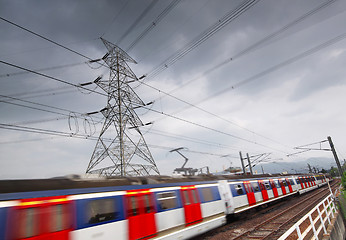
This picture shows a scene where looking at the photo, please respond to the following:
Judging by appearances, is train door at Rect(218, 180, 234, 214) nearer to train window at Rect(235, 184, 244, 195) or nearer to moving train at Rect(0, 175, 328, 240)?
moving train at Rect(0, 175, 328, 240)

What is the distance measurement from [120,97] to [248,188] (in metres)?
11.9

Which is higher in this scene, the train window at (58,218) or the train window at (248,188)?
the train window at (58,218)

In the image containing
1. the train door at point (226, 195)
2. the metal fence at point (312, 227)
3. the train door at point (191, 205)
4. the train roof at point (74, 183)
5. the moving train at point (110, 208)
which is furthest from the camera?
the train door at point (226, 195)

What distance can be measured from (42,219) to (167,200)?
4962mm

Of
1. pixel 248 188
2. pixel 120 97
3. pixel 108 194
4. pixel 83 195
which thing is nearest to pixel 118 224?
pixel 108 194

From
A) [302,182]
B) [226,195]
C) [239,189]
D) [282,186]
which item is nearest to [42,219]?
[226,195]

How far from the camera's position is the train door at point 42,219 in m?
4.79

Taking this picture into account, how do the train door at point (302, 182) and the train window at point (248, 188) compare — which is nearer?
the train window at point (248, 188)

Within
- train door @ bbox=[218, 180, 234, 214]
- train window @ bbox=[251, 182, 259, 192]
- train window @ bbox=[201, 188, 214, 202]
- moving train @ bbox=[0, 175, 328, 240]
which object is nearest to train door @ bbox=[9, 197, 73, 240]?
moving train @ bbox=[0, 175, 328, 240]

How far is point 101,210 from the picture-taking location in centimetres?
652

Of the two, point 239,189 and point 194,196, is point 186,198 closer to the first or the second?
point 194,196

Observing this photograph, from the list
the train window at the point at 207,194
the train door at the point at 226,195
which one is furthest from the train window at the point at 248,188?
the train window at the point at 207,194

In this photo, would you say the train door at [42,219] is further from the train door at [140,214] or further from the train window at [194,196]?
the train window at [194,196]

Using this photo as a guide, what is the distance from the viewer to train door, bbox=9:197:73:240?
479 cm
